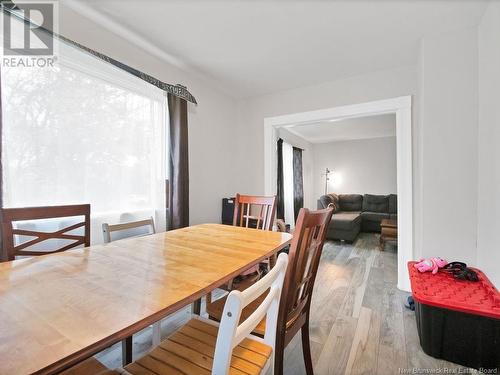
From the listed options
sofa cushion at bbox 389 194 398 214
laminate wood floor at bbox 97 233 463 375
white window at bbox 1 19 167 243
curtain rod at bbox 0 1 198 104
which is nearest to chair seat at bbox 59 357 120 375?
laminate wood floor at bbox 97 233 463 375

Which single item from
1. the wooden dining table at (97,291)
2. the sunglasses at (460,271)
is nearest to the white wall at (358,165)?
the sunglasses at (460,271)

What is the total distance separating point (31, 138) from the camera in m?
1.49

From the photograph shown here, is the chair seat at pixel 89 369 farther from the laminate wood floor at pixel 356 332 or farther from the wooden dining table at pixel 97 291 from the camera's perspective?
the laminate wood floor at pixel 356 332

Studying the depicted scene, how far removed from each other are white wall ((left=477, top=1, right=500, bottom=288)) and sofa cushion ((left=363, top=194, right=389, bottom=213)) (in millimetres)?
3865

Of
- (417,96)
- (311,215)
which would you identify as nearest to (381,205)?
(417,96)

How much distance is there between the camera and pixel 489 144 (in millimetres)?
1666

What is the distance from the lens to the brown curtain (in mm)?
2314

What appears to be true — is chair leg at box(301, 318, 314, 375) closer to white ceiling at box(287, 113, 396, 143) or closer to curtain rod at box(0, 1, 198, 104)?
curtain rod at box(0, 1, 198, 104)

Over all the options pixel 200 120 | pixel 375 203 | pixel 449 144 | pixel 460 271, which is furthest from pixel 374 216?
pixel 200 120

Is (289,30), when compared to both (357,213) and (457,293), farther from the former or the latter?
(357,213)

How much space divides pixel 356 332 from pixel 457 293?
2.34 ft

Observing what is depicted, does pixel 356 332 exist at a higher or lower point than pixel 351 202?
lower

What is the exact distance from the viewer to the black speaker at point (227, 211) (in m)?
2.90

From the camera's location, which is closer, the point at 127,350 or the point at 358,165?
the point at 127,350
